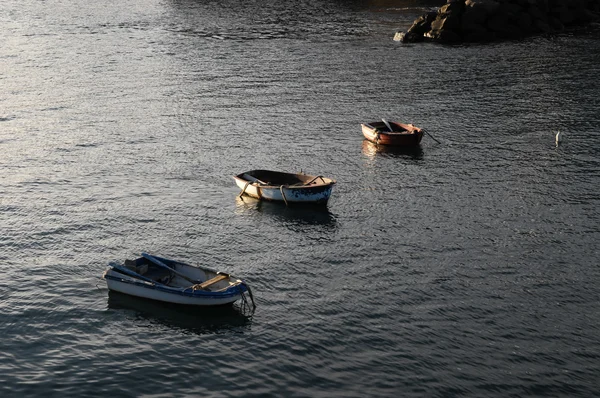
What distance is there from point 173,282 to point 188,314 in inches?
98.0

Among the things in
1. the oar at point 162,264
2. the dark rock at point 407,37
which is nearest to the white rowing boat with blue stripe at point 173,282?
the oar at point 162,264

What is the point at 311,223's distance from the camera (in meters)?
51.9

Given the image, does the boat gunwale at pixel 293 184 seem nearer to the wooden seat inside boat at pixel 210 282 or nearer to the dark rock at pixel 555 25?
the wooden seat inside boat at pixel 210 282

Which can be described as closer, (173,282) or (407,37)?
(173,282)

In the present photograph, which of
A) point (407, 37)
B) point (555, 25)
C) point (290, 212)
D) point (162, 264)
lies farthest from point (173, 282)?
point (555, 25)

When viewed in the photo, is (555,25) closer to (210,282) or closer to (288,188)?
(288,188)

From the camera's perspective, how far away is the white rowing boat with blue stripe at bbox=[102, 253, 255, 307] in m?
40.0

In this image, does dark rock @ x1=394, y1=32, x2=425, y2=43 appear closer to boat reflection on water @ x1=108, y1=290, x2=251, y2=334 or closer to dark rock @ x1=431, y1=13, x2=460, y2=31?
dark rock @ x1=431, y1=13, x2=460, y2=31

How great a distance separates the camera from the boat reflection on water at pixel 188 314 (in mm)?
39750

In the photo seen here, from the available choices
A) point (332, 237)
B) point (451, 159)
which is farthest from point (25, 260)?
point (451, 159)

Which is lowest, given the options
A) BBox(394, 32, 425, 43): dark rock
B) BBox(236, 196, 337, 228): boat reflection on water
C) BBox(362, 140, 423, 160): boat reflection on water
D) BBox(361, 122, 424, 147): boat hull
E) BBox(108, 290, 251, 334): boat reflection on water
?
BBox(108, 290, 251, 334): boat reflection on water

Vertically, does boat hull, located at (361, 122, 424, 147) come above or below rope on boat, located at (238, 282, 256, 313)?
above

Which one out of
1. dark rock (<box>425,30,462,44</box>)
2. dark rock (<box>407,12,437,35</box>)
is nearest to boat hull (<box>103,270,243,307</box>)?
dark rock (<box>425,30,462,44</box>)

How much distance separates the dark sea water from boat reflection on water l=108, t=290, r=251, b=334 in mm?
108
